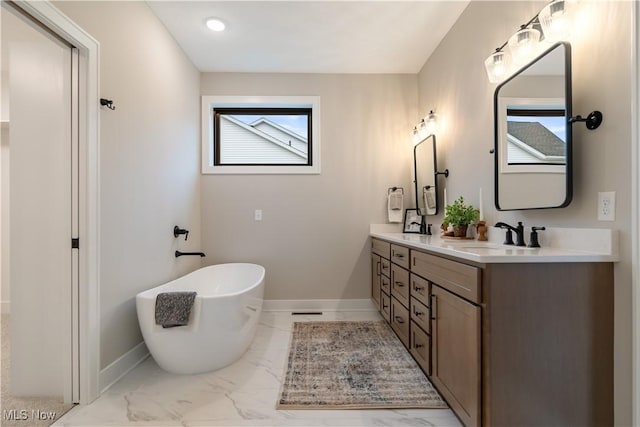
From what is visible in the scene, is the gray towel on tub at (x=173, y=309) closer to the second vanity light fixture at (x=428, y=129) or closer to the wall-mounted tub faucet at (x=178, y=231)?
the wall-mounted tub faucet at (x=178, y=231)

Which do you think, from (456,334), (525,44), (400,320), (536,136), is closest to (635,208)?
(536,136)

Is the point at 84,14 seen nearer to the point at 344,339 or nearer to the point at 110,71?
the point at 110,71

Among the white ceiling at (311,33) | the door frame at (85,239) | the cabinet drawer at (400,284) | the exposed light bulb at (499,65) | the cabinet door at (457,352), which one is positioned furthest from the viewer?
the white ceiling at (311,33)

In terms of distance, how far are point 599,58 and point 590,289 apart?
99 cm

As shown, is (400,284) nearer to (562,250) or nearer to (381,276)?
(381,276)

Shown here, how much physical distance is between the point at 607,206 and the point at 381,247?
1.68 meters

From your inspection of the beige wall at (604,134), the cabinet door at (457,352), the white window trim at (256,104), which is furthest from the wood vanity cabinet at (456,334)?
the white window trim at (256,104)

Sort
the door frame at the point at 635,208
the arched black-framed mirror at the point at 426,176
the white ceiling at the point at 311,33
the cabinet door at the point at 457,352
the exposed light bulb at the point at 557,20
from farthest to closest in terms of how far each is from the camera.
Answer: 1. the arched black-framed mirror at the point at 426,176
2. the white ceiling at the point at 311,33
3. the exposed light bulb at the point at 557,20
4. the cabinet door at the point at 457,352
5. the door frame at the point at 635,208

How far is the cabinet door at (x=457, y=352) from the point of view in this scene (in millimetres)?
1193

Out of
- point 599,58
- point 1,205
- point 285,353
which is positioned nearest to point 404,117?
point 599,58

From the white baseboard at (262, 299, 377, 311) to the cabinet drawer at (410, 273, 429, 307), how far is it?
4.61ft

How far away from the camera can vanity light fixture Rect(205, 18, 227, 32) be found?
93.7 inches

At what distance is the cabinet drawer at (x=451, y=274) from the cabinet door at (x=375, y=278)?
105 centimetres

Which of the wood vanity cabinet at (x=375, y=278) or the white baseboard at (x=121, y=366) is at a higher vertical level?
the wood vanity cabinet at (x=375, y=278)
